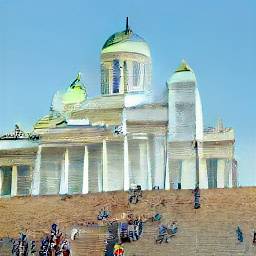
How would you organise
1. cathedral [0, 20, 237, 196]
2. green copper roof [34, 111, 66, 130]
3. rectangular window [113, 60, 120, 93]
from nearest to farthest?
cathedral [0, 20, 237, 196]
green copper roof [34, 111, 66, 130]
rectangular window [113, 60, 120, 93]

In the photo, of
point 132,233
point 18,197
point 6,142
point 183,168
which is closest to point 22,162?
point 6,142

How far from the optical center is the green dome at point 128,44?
1928 cm

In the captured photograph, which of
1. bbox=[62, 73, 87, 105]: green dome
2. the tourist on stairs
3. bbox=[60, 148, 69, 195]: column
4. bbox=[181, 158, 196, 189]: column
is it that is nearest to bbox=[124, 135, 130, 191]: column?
bbox=[181, 158, 196, 189]: column

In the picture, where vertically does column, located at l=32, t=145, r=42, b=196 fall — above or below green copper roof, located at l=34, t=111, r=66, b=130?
below

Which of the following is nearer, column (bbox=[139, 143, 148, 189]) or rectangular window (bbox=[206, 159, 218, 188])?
column (bbox=[139, 143, 148, 189])

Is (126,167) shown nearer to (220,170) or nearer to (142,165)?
(142,165)

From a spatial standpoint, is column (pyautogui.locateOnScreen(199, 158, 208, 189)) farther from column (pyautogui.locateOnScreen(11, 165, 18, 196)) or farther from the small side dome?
column (pyautogui.locateOnScreen(11, 165, 18, 196))

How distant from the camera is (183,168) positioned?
17.4 meters

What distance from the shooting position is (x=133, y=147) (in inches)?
707

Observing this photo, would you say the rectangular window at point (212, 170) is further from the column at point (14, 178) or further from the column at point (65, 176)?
the column at point (14, 178)

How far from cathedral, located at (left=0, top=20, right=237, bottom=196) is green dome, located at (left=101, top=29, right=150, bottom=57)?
0.28 metres

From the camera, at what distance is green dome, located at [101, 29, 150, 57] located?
63.3 feet

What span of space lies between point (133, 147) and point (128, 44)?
2824 mm

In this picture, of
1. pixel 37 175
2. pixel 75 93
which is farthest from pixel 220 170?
pixel 75 93
